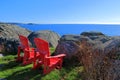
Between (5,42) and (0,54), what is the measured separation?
1.52m

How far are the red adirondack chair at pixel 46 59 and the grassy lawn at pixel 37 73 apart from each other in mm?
183

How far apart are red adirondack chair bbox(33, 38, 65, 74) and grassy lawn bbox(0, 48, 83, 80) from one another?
0.60 feet

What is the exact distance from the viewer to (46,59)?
→ 10211 millimetres

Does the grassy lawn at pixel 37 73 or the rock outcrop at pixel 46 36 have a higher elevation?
the rock outcrop at pixel 46 36

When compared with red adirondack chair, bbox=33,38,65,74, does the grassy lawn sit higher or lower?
lower

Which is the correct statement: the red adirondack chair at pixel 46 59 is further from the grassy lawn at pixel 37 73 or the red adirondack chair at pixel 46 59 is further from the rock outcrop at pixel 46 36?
the rock outcrop at pixel 46 36

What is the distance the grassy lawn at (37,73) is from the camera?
1016cm

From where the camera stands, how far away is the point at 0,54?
49.9 feet

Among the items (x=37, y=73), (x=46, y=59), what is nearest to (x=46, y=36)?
(x=37, y=73)

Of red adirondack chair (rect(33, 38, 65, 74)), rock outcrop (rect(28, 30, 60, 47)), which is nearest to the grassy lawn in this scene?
red adirondack chair (rect(33, 38, 65, 74))

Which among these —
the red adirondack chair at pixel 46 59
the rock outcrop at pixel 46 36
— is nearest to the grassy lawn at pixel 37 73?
the red adirondack chair at pixel 46 59

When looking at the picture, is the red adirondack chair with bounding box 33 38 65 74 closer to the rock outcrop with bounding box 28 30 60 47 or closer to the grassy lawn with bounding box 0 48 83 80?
the grassy lawn with bounding box 0 48 83 80

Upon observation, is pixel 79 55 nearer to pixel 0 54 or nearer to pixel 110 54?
pixel 110 54

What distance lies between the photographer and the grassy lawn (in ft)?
33.3
